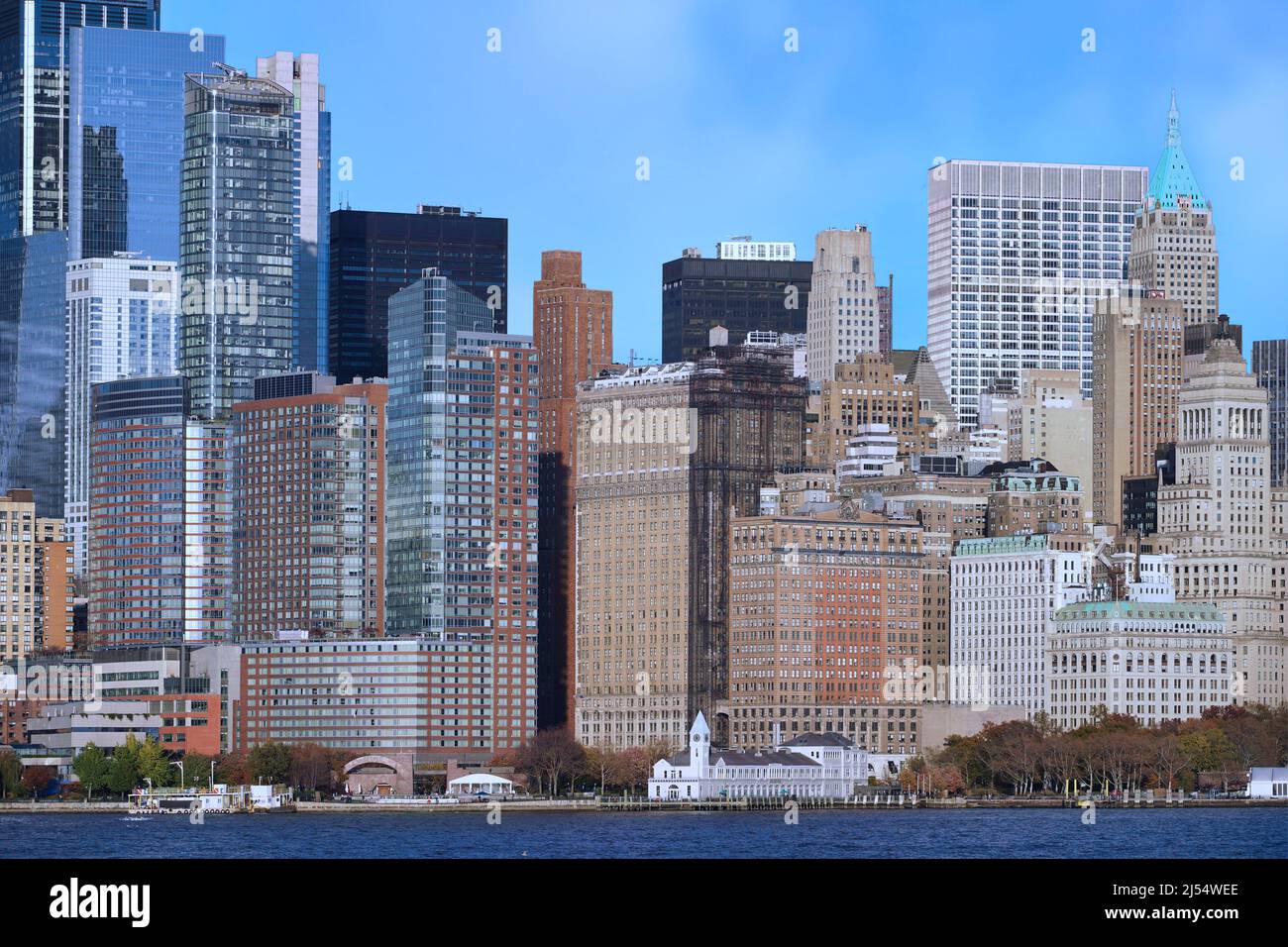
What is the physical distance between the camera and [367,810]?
199250 mm

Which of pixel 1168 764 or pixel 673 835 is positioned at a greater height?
pixel 1168 764

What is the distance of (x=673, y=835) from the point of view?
15862cm

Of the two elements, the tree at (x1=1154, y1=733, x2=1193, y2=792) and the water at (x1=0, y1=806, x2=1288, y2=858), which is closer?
the water at (x1=0, y1=806, x2=1288, y2=858)

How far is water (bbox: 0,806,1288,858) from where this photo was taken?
5340 inches

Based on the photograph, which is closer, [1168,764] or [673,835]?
[673,835]

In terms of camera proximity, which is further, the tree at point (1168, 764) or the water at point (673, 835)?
the tree at point (1168, 764)

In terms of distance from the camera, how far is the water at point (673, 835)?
135625 millimetres
